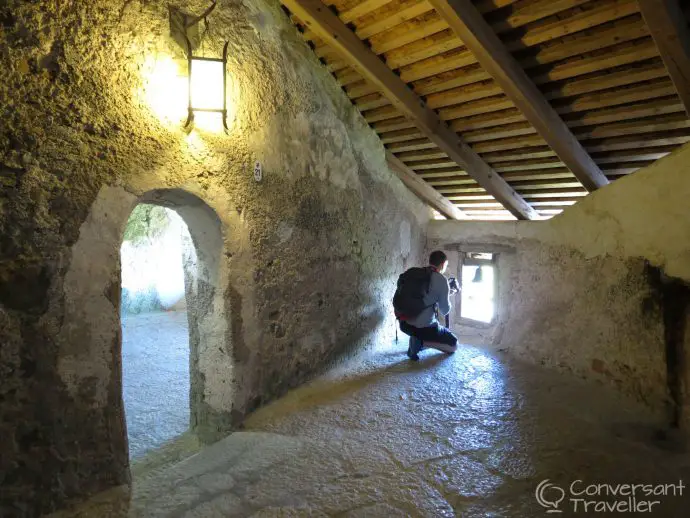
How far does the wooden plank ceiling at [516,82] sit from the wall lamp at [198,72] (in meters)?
0.77

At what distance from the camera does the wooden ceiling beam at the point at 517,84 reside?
271 cm

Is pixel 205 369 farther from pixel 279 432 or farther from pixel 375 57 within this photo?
pixel 375 57

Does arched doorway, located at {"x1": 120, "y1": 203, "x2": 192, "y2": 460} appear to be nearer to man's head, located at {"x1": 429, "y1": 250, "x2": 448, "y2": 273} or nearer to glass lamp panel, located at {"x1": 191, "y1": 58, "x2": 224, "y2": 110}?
glass lamp panel, located at {"x1": 191, "y1": 58, "x2": 224, "y2": 110}

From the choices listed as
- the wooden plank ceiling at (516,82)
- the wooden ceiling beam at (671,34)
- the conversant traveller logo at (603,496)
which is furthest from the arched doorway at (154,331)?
the wooden ceiling beam at (671,34)

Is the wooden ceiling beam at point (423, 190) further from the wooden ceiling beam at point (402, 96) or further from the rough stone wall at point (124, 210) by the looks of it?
the rough stone wall at point (124, 210)

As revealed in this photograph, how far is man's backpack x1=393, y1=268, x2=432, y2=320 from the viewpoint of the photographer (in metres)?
4.23

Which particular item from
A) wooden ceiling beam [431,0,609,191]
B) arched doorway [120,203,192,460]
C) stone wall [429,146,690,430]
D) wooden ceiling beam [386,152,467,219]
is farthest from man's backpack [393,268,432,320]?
arched doorway [120,203,192,460]

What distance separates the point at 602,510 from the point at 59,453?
2560 millimetres

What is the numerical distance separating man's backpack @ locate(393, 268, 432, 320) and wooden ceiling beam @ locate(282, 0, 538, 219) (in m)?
1.08

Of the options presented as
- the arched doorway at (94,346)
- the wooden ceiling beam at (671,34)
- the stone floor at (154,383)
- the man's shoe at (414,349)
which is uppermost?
the wooden ceiling beam at (671,34)

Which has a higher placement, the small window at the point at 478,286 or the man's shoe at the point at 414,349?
the small window at the point at 478,286

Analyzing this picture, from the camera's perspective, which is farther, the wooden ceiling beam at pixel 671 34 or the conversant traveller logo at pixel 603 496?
the wooden ceiling beam at pixel 671 34

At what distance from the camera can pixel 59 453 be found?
6.61ft

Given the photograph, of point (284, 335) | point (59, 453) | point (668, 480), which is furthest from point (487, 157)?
point (59, 453)
